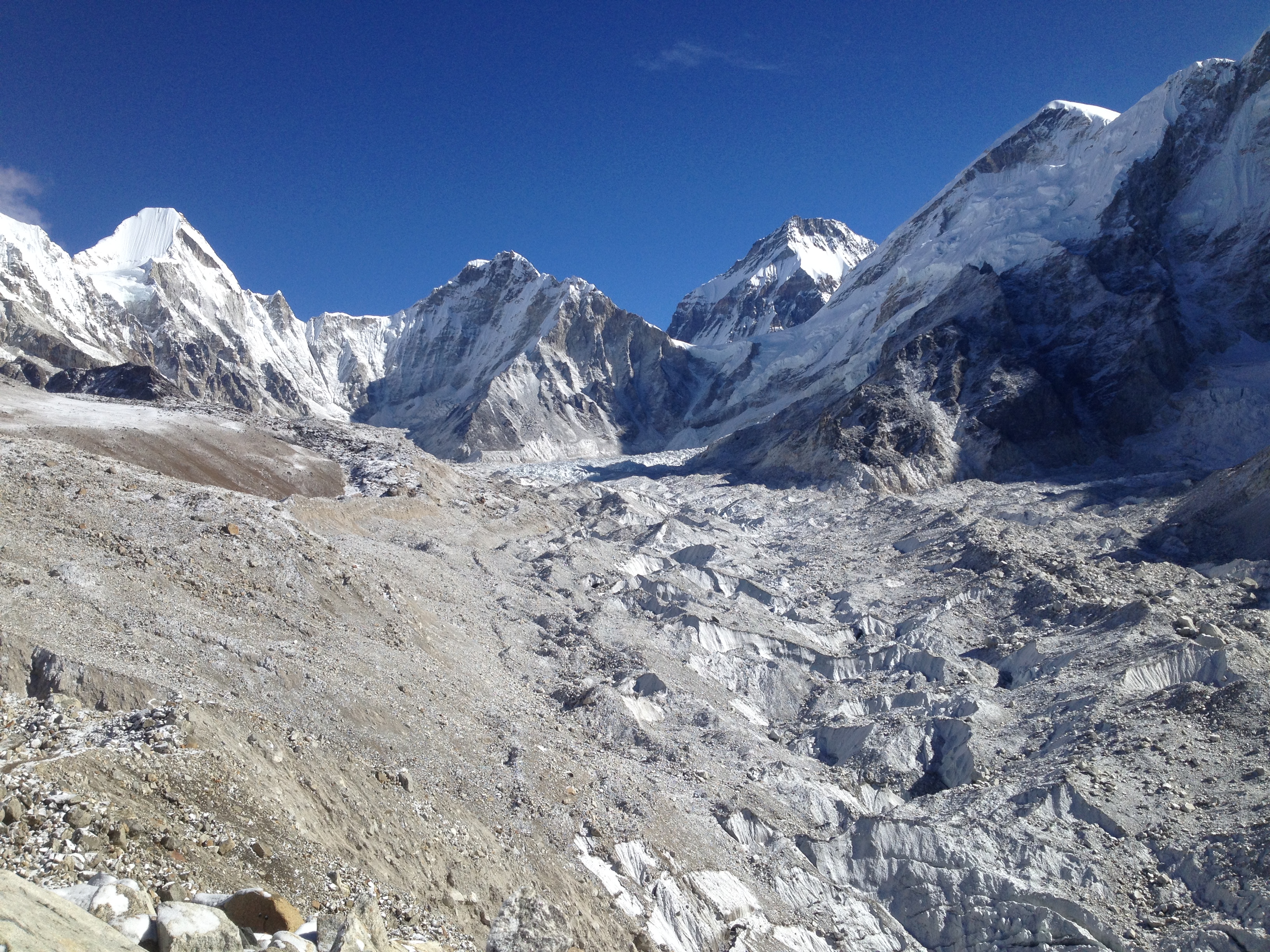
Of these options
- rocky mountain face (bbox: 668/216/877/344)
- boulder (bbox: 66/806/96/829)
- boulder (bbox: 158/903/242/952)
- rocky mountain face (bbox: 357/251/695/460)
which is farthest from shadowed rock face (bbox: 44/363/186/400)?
rocky mountain face (bbox: 668/216/877/344)

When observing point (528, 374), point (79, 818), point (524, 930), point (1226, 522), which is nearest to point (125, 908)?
point (79, 818)

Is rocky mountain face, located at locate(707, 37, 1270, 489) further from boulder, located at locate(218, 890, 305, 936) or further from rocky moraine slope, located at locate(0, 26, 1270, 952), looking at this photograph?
boulder, located at locate(218, 890, 305, 936)

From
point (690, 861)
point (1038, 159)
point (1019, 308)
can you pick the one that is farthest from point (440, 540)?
point (1038, 159)

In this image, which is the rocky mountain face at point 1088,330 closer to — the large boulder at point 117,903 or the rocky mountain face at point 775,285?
the large boulder at point 117,903

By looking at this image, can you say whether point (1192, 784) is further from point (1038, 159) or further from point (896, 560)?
point (1038, 159)

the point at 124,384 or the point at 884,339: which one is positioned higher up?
the point at 884,339

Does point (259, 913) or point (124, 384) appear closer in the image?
point (259, 913)

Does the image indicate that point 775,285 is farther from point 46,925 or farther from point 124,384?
point 46,925
